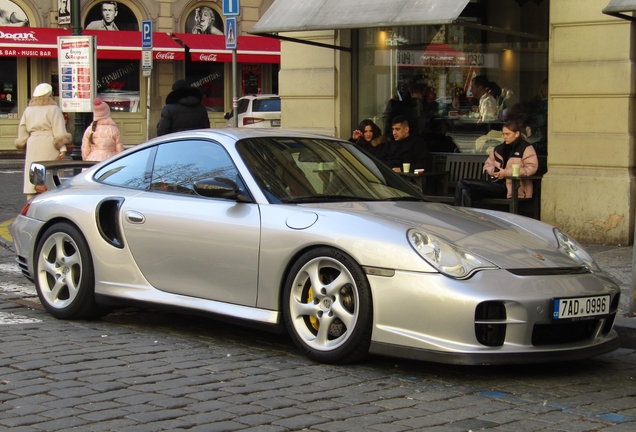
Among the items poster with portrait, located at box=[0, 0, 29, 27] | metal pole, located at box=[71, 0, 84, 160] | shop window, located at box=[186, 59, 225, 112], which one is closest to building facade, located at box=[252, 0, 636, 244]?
Result: metal pole, located at box=[71, 0, 84, 160]

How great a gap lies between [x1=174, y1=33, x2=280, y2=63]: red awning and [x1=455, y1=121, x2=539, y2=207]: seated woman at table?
21.4 m

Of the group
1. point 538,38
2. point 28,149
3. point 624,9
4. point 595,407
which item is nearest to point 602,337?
point 595,407

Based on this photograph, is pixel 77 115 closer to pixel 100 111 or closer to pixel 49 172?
pixel 100 111

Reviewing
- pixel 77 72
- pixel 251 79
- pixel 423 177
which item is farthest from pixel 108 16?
pixel 423 177

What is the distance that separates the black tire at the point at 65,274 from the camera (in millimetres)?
6844

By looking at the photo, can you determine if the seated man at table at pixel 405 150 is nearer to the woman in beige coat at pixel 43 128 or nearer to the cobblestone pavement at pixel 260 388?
the woman in beige coat at pixel 43 128

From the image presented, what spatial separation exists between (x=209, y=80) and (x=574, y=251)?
27845 mm

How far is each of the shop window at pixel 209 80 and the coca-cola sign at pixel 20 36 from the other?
17.2ft

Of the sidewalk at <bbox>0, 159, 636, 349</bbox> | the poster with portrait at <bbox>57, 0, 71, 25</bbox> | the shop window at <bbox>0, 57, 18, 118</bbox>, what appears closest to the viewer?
the sidewalk at <bbox>0, 159, 636, 349</bbox>

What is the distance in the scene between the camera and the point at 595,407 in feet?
16.3

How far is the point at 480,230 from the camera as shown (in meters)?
5.93

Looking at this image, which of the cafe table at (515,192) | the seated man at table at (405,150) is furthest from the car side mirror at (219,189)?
the seated man at table at (405,150)

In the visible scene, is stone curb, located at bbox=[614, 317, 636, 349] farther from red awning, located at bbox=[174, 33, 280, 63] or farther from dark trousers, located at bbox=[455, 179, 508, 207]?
red awning, located at bbox=[174, 33, 280, 63]

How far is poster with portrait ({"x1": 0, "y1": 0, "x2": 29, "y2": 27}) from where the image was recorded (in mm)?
30016
